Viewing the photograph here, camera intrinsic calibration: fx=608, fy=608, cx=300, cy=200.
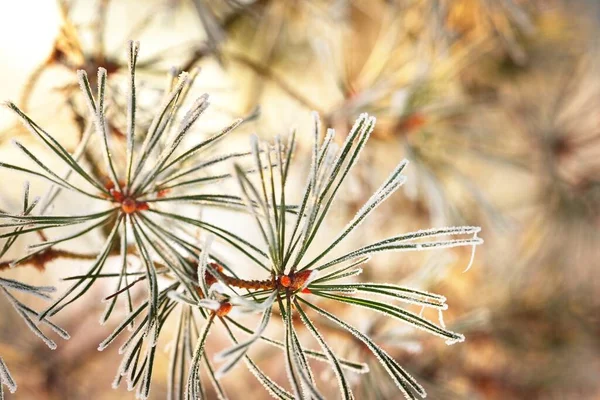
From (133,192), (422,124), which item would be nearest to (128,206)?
(133,192)

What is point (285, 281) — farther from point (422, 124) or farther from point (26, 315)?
point (422, 124)

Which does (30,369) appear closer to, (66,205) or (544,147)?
(66,205)

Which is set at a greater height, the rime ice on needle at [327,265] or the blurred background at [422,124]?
the blurred background at [422,124]

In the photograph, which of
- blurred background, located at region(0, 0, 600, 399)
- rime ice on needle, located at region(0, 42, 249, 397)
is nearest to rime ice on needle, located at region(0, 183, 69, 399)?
rime ice on needle, located at region(0, 42, 249, 397)

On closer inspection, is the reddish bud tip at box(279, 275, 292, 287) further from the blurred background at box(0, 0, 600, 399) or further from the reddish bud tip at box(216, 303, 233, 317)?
the blurred background at box(0, 0, 600, 399)

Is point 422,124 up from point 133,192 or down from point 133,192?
up

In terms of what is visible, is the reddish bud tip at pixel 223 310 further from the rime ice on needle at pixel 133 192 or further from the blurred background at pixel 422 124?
the blurred background at pixel 422 124

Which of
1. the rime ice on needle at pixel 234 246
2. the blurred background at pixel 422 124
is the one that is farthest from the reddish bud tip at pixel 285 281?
the blurred background at pixel 422 124

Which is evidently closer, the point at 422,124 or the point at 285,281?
the point at 285,281
